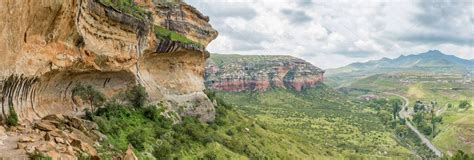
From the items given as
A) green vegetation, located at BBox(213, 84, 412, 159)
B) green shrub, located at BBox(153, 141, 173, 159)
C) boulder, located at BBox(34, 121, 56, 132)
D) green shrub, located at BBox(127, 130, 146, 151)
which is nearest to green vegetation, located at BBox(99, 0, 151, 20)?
green shrub, located at BBox(127, 130, 146, 151)

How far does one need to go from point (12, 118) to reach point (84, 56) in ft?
29.7

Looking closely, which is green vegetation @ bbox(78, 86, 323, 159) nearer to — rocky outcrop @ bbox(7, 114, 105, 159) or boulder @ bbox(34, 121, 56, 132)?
rocky outcrop @ bbox(7, 114, 105, 159)

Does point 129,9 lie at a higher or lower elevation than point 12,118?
higher

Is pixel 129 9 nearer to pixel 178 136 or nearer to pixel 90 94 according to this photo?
pixel 90 94

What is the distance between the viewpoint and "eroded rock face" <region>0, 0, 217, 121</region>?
87.0 feet

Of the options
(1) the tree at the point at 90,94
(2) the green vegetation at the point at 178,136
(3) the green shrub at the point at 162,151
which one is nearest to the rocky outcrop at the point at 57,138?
(2) the green vegetation at the point at 178,136

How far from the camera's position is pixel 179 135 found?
48.6 metres

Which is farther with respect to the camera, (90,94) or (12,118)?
(90,94)

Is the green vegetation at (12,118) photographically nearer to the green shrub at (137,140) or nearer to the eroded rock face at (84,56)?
the eroded rock face at (84,56)

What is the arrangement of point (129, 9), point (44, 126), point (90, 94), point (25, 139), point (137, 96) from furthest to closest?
point (137, 96) → point (129, 9) → point (90, 94) → point (44, 126) → point (25, 139)

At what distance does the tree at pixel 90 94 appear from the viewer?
1524 inches

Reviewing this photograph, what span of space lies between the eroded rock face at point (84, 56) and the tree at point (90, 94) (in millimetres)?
558

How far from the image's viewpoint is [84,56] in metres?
35.7

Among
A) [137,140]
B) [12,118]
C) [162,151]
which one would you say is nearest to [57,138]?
[12,118]
